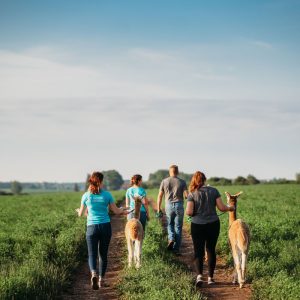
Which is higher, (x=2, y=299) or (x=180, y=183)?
(x=180, y=183)

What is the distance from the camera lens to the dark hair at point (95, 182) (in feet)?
29.4

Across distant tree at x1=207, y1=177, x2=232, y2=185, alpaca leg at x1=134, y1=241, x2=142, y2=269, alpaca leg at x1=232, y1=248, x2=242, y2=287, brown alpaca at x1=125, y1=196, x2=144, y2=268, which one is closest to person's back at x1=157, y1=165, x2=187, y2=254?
brown alpaca at x1=125, y1=196, x2=144, y2=268

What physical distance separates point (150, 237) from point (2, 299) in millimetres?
6906

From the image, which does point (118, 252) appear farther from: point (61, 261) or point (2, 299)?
point (2, 299)

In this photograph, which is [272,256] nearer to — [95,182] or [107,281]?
[107,281]

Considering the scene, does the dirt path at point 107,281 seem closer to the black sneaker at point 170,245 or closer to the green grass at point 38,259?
the green grass at point 38,259

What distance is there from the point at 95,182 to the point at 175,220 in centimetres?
467

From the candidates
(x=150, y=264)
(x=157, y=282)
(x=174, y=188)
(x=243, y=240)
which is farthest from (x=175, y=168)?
(x=157, y=282)

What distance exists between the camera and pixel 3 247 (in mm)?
12898

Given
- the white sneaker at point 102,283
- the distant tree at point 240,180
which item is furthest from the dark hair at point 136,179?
the distant tree at point 240,180

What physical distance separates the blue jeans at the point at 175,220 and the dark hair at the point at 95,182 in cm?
437

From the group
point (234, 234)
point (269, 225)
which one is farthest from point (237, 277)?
point (269, 225)

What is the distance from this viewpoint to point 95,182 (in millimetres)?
8969

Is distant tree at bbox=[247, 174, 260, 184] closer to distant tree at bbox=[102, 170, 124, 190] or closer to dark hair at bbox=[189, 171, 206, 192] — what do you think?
dark hair at bbox=[189, 171, 206, 192]
